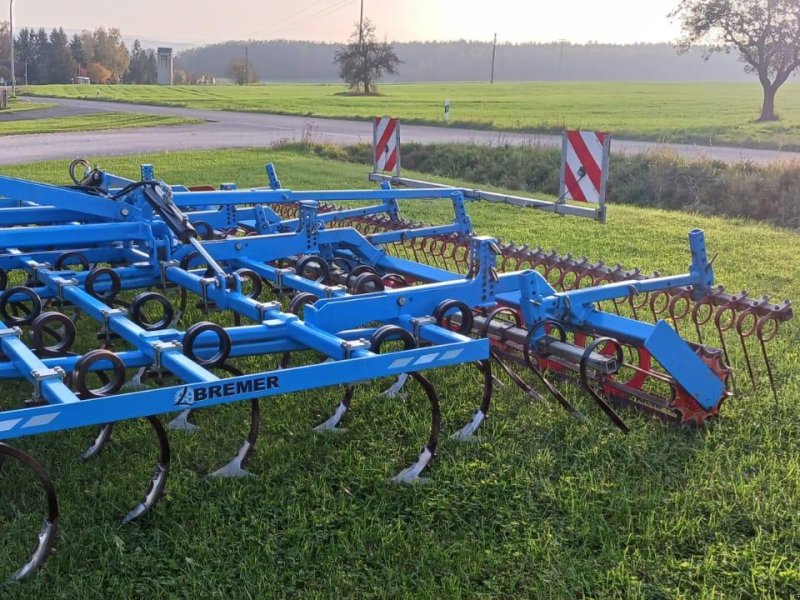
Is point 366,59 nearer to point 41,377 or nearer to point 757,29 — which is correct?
point 757,29

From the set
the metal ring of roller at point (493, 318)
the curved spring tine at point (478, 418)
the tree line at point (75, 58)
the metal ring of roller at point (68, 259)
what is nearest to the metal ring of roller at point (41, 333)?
the metal ring of roller at point (68, 259)

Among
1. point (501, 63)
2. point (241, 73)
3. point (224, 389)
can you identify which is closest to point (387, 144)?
point (224, 389)

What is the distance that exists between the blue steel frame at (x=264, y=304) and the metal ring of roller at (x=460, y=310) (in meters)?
0.09

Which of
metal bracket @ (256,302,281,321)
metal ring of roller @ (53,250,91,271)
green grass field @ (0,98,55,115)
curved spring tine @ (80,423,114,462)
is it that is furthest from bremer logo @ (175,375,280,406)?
green grass field @ (0,98,55,115)

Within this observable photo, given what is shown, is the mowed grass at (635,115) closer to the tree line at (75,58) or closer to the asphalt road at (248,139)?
the asphalt road at (248,139)

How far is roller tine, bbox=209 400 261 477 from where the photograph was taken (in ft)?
12.0

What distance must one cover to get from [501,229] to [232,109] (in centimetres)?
3129

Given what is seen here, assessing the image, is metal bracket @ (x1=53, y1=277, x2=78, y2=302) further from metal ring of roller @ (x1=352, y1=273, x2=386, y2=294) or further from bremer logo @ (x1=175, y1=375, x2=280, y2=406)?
bremer logo @ (x1=175, y1=375, x2=280, y2=406)

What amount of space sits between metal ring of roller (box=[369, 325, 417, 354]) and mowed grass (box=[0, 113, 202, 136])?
23444 millimetres

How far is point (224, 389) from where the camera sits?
3.02 m

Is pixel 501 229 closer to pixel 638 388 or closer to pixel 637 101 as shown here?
pixel 638 388

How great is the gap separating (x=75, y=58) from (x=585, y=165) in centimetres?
9926

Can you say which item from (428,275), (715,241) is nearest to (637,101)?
(715,241)

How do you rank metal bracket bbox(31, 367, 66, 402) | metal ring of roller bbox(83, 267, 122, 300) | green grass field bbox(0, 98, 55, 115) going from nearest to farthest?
metal bracket bbox(31, 367, 66, 402), metal ring of roller bbox(83, 267, 122, 300), green grass field bbox(0, 98, 55, 115)
